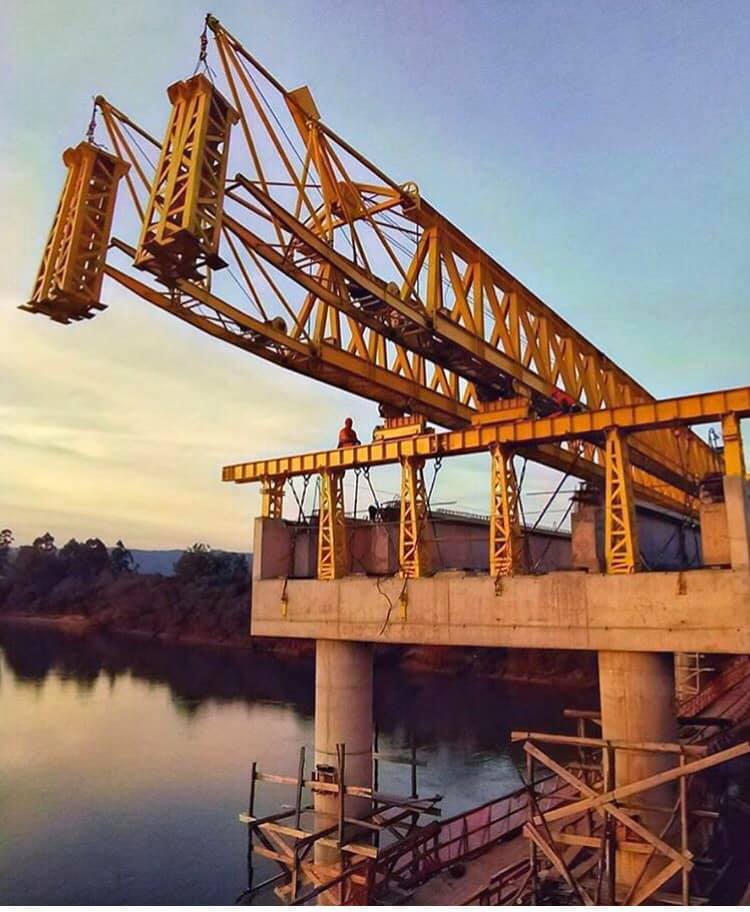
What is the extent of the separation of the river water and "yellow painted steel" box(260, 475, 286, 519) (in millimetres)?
7855

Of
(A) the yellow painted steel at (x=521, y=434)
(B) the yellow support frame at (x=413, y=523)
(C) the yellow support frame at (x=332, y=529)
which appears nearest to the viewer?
(A) the yellow painted steel at (x=521, y=434)

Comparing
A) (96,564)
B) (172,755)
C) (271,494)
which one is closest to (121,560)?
(96,564)

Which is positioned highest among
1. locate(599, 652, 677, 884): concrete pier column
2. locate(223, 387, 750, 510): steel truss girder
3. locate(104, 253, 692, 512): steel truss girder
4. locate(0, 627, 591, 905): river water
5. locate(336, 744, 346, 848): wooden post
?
locate(104, 253, 692, 512): steel truss girder

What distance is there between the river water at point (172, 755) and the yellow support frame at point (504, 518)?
797 centimetres

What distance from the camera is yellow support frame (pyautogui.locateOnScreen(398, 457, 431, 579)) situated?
56.5 feet

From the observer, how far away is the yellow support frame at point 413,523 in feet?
56.5

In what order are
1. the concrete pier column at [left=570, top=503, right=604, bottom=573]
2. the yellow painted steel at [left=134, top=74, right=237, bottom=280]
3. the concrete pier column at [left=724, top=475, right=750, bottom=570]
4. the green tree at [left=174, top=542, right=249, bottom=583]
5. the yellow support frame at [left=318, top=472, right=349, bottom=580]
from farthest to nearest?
the green tree at [left=174, top=542, right=249, bottom=583] < the yellow support frame at [left=318, top=472, right=349, bottom=580] < the concrete pier column at [left=570, top=503, right=604, bottom=573] < the concrete pier column at [left=724, top=475, right=750, bottom=570] < the yellow painted steel at [left=134, top=74, right=237, bottom=280]

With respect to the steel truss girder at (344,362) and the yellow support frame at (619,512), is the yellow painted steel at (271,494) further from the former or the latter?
the yellow support frame at (619,512)

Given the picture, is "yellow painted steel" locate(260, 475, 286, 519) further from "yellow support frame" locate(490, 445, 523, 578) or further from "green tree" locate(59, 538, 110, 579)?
"green tree" locate(59, 538, 110, 579)

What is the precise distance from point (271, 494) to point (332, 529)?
2777 mm

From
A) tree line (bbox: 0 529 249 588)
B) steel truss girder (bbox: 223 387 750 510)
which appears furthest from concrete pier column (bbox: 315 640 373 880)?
tree line (bbox: 0 529 249 588)

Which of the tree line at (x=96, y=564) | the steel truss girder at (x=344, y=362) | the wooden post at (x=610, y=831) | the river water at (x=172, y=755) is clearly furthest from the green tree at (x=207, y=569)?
the wooden post at (x=610, y=831)

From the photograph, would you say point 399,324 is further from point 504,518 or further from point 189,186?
point 189,186

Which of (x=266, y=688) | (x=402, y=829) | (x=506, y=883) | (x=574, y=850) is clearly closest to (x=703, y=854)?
(x=574, y=850)
